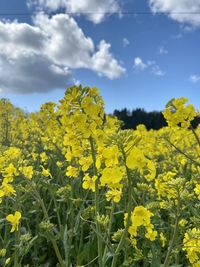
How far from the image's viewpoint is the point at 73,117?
1.99 meters

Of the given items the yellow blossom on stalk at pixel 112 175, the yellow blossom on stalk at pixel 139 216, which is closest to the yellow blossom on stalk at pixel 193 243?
the yellow blossom on stalk at pixel 139 216

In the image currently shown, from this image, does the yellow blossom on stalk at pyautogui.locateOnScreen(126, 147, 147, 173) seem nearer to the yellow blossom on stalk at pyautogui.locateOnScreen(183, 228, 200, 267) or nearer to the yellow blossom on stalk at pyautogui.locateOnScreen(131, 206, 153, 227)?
the yellow blossom on stalk at pyautogui.locateOnScreen(131, 206, 153, 227)

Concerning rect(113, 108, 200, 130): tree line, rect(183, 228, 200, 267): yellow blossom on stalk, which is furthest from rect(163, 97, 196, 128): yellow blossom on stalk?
rect(113, 108, 200, 130): tree line

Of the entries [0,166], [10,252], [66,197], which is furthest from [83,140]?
[10,252]

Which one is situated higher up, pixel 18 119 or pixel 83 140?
pixel 18 119

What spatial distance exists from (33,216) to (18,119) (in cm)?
599

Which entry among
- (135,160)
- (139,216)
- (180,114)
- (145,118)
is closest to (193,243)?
(139,216)

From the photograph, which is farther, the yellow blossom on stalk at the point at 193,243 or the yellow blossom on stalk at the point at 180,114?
the yellow blossom on stalk at the point at 180,114

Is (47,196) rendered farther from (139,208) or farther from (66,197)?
(139,208)

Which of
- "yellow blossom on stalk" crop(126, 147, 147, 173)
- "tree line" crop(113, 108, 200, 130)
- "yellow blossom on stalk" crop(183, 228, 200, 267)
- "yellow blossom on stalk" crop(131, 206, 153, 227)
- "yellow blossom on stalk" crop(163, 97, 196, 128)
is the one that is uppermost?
"tree line" crop(113, 108, 200, 130)

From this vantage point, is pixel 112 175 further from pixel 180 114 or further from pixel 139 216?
pixel 180 114

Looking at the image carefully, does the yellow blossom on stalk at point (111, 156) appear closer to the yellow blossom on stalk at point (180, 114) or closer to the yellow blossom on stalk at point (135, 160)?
the yellow blossom on stalk at point (135, 160)

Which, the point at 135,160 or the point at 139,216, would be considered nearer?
the point at 135,160

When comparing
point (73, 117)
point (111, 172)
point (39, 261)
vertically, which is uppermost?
point (73, 117)
